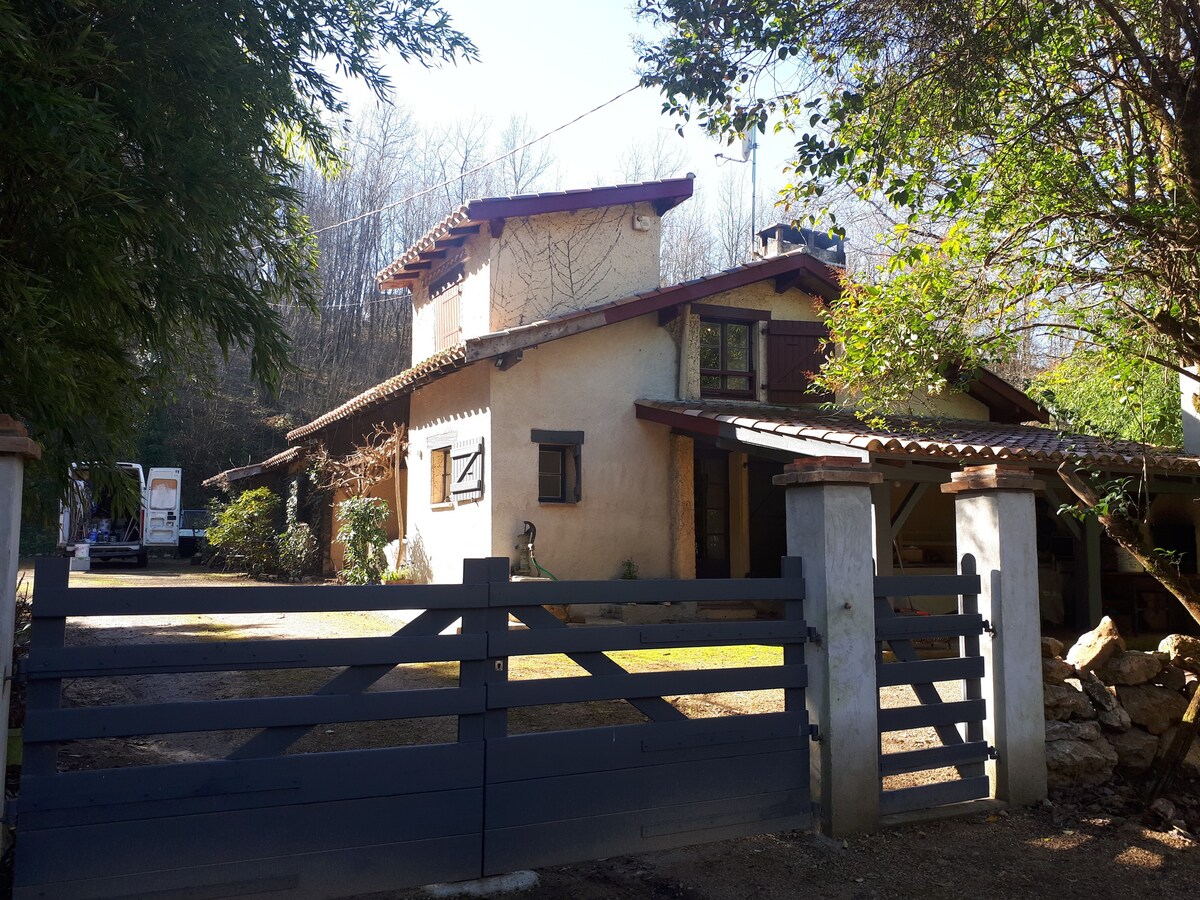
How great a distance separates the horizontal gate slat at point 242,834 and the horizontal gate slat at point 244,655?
1.67 feet

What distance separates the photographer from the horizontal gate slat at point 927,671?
4777 mm

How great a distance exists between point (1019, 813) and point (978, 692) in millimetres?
642

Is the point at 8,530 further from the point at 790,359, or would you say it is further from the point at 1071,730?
the point at 790,359

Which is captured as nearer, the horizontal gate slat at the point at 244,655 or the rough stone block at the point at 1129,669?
the horizontal gate slat at the point at 244,655

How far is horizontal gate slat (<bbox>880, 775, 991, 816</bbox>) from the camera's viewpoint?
15.7ft

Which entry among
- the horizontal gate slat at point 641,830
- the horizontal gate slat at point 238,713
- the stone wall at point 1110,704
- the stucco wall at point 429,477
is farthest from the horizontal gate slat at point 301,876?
the stucco wall at point 429,477

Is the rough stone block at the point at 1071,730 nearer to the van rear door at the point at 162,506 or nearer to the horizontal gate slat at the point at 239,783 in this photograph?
the horizontal gate slat at the point at 239,783

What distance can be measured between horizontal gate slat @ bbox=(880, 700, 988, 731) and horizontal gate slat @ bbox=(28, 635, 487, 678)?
2164 mm

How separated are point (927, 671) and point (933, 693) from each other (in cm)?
20

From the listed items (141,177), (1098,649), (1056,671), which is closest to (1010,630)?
(1056,671)

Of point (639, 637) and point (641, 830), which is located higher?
point (639, 637)

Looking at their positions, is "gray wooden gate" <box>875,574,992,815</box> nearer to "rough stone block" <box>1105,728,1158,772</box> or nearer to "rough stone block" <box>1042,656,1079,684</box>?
"rough stone block" <box>1042,656,1079,684</box>

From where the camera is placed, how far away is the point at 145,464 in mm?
31078

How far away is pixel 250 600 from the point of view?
3.61 metres
